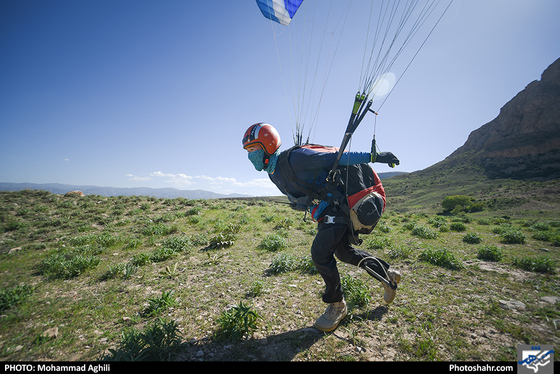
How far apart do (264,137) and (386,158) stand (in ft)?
7.72

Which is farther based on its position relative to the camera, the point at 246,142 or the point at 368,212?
the point at 246,142

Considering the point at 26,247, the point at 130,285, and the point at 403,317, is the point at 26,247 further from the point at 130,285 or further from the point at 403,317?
the point at 403,317

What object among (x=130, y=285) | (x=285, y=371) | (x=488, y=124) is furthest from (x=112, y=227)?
(x=488, y=124)

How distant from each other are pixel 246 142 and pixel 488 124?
19128 centimetres

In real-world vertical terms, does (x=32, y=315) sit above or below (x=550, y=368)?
below

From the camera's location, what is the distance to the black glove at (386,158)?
318cm

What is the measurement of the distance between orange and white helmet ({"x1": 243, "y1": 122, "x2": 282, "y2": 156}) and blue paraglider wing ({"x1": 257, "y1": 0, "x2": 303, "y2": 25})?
22.0 feet

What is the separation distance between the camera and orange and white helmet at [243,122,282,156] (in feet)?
13.6

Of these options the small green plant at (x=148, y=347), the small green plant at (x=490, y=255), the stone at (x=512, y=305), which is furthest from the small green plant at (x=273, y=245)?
the small green plant at (x=490, y=255)

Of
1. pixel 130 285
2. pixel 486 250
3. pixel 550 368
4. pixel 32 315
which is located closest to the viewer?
pixel 550 368

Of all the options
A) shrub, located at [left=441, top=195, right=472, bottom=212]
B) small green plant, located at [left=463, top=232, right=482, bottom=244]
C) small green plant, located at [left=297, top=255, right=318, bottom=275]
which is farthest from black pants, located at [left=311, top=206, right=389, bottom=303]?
shrub, located at [left=441, top=195, right=472, bottom=212]

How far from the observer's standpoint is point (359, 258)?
3.88 metres

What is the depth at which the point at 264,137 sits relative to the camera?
13.6ft

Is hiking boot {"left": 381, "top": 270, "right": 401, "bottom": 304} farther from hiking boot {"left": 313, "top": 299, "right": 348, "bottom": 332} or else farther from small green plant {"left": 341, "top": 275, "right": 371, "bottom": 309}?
hiking boot {"left": 313, "top": 299, "right": 348, "bottom": 332}
